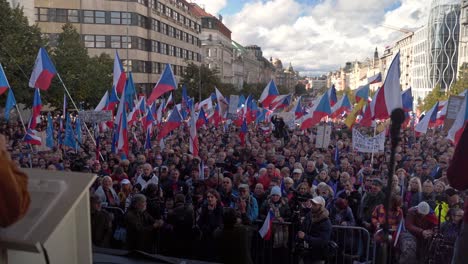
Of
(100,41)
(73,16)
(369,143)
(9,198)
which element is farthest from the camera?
(100,41)

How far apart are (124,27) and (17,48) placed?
26.8 metres

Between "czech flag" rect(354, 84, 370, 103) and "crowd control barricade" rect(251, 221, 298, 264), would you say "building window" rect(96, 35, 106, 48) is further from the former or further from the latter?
"crowd control barricade" rect(251, 221, 298, 264)

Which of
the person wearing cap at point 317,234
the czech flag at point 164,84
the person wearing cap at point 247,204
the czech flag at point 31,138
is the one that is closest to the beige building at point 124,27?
the czech flag at point 164,84

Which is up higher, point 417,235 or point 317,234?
point 317,234

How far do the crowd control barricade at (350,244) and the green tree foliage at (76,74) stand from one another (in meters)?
24.4

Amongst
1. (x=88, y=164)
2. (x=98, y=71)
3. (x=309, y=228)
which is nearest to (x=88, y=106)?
(x=98, y=71)

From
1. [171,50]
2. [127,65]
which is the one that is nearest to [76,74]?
[127,65]

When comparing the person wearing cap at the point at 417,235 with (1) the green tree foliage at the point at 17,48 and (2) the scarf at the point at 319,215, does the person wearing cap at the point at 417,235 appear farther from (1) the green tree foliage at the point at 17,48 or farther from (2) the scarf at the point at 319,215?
(1) the green tree foliage at the point at 17,48

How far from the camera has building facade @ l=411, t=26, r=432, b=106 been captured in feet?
290

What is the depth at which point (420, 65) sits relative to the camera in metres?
94.8

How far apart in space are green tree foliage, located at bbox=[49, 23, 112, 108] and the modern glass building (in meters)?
67.1

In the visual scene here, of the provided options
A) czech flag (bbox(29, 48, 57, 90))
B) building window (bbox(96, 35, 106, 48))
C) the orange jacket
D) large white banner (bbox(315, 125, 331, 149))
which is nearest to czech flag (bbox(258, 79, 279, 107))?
large white banner (bbox(315, 125, 331, 149))

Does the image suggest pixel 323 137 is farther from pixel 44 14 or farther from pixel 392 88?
pixel 44 14

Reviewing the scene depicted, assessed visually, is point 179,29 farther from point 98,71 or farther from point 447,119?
point 447,119
